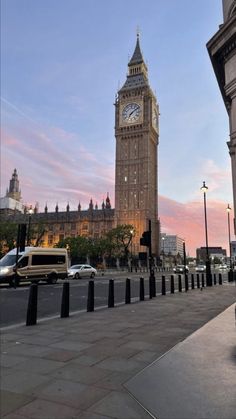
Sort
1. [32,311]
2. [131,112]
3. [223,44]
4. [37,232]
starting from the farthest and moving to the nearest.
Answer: [131,112] < [37,232] < [32,311] < [223,44]

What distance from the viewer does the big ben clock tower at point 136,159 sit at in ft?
403

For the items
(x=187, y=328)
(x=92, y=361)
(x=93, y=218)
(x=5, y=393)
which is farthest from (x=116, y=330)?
(x=93, y=218)

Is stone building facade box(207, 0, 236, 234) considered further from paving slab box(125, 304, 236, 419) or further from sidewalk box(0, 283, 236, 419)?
sidewalk box(0, 283, 236, 419)

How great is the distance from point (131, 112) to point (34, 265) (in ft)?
376

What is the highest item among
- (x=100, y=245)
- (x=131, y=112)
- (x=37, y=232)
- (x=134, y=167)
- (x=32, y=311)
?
(x=131, y=112)

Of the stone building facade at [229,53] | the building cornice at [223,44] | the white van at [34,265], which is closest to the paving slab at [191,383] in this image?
the stone building facade at [229,53]

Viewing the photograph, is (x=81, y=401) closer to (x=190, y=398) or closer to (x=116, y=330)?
(x=190, y=398)

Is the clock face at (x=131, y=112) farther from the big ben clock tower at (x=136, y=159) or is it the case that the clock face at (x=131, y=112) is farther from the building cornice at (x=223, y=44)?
the building cornice at (x=223, y=44)

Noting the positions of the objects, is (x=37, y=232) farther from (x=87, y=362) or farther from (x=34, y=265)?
(x=87, y=362)

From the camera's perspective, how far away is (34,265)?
2420 cm

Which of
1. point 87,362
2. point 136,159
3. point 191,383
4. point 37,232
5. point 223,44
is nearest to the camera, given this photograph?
point 191,383

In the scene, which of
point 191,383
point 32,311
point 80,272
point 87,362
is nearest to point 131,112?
point 80,272

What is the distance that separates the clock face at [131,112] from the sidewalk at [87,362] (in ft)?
412

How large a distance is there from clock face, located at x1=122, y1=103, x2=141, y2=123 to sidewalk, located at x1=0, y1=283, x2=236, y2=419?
412 ft
